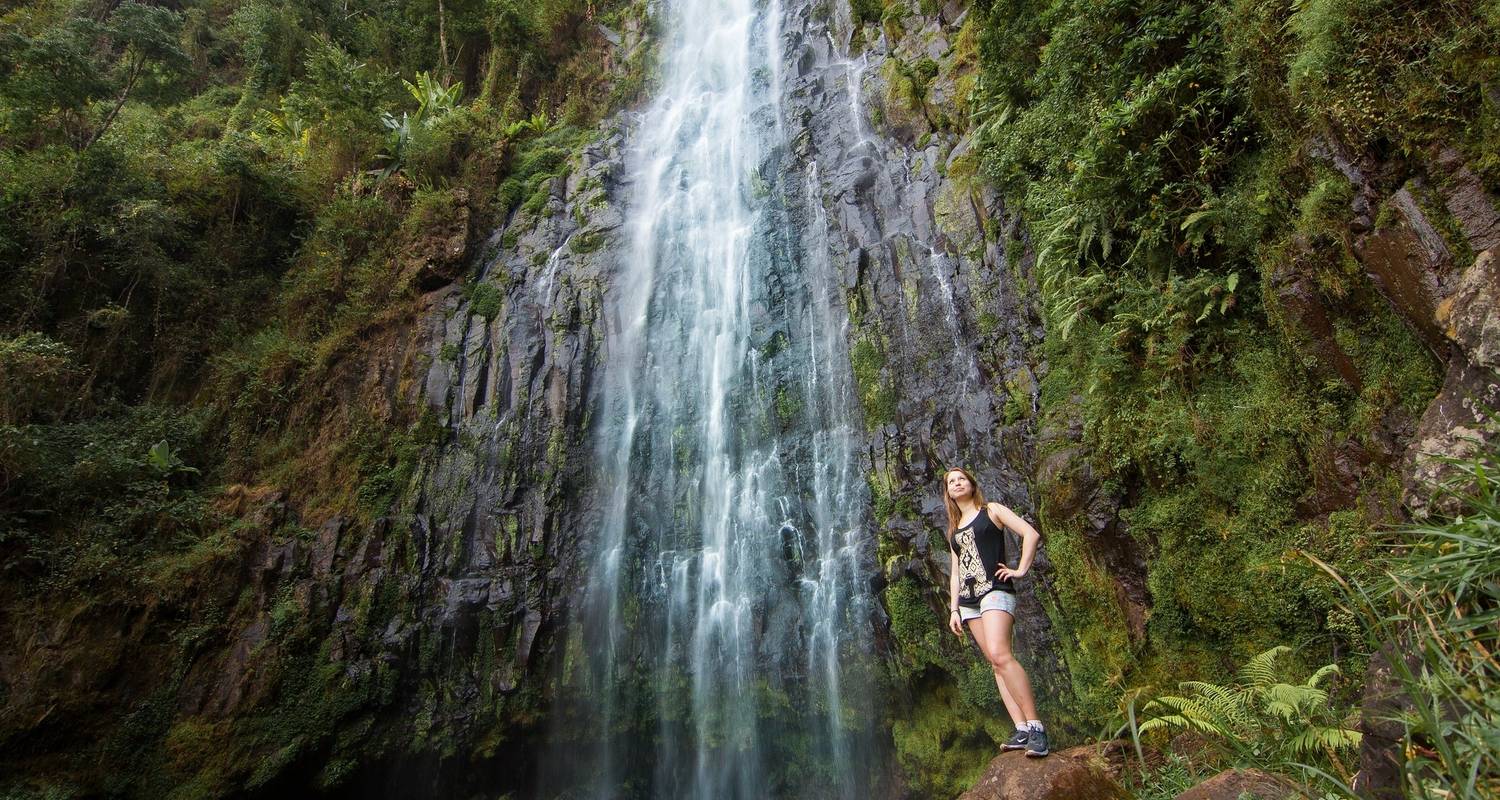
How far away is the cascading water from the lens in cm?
897

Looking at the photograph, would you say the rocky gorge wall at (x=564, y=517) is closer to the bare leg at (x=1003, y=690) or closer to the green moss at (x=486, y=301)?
the green moss at (x=486, y=301)

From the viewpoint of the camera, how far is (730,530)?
9820 millimetres

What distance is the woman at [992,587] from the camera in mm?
3805

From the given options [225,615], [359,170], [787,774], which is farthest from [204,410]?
[787,774]

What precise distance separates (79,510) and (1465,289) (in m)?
13.9

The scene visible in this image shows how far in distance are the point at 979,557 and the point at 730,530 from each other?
6.10 metres

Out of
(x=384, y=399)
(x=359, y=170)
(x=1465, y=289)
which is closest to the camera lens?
(x=1465, y=289)

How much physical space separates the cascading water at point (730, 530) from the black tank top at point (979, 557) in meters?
4.69

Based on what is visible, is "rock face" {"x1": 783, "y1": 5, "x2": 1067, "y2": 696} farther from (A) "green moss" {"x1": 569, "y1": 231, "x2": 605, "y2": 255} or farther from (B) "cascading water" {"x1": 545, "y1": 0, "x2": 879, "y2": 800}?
(A) "green moss" {"x1": 569, "y1": 231, "x2": 605, "y2": 255}

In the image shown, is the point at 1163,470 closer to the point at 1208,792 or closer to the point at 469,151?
the point at 1208,792

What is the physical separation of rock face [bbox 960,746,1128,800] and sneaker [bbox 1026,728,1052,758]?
3cm

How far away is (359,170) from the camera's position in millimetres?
14414

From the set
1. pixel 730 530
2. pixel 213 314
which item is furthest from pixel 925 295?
pixel 213 314

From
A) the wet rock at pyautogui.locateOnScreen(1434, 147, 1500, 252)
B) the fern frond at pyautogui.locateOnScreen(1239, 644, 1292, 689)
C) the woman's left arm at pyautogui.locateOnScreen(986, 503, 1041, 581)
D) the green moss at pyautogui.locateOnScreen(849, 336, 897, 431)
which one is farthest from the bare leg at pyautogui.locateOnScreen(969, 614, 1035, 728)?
A: the green moss at pyautogui.locateOnScreen(849, 336, 897, 431)
